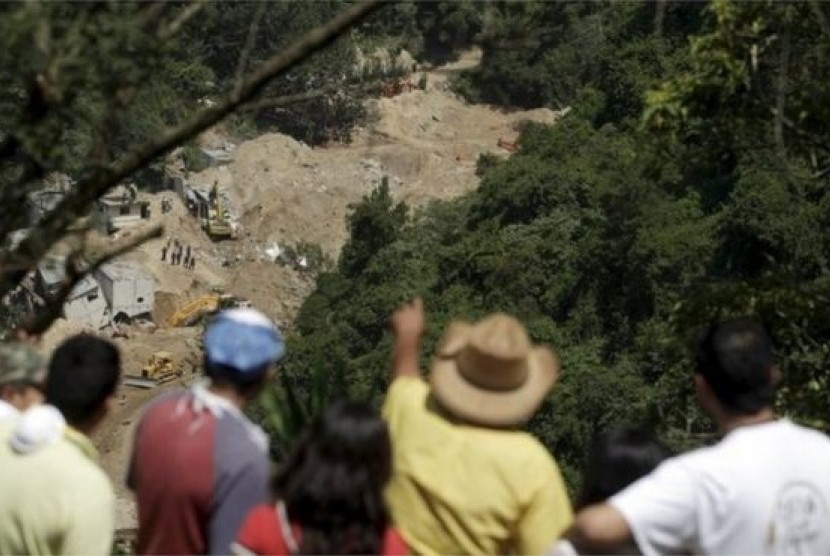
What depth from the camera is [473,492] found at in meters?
3.05

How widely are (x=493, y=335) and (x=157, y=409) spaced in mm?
665

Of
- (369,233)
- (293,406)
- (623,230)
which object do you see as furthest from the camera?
(369,233)

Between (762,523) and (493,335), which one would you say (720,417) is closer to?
(762,523)

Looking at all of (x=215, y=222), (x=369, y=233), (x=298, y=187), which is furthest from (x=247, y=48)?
(x=298, y=187)

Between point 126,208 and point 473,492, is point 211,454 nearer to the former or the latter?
point 473,492

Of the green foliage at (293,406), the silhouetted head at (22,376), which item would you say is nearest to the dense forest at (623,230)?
Answer: the green foliage at (293,406)

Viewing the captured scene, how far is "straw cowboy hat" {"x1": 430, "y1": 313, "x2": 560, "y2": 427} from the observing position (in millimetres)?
3119

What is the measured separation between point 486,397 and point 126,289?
35.6 meters

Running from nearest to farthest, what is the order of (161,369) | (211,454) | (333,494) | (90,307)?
1. (333,494)
2. (211,454)
3. (161,369)
4. (90,307)

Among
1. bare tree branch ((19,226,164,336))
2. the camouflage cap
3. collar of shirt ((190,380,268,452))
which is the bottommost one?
collar of shirt ((190,380,268,452))

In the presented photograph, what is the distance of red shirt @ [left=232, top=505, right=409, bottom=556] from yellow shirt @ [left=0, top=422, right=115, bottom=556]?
49 cm

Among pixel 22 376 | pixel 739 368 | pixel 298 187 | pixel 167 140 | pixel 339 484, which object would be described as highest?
pixel 298 187

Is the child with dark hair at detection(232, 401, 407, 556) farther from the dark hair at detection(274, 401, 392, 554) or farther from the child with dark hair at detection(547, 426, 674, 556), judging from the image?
the child with dark hair at detection(547, 426, 674, 556)

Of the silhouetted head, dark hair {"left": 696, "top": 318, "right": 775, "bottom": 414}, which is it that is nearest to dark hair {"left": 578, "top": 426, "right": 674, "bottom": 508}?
dark hair {"left": 696, "top": 318, "right": 775, "bottom": 414}
